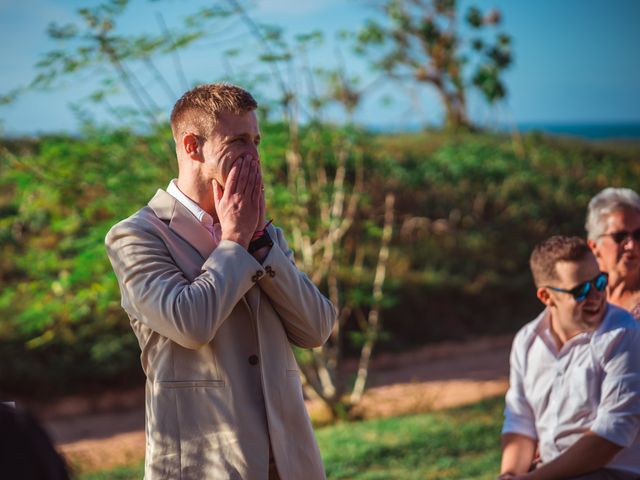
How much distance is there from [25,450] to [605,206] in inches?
118

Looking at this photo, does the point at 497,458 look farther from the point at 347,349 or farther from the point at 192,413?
the point at 347,349

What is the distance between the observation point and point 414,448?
6723 millimetres

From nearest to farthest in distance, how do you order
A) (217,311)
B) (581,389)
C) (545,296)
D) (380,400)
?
(217,311)
(581,389)
(545,296)
(380,400)

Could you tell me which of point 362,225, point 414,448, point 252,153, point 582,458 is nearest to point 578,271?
point 582,458

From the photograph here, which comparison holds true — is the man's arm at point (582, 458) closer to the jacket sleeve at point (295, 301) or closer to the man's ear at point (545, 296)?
the man's ear at point (545, 296)

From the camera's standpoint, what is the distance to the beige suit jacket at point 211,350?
2.15 m

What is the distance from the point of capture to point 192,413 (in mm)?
2195

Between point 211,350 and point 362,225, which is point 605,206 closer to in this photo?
point 211,350

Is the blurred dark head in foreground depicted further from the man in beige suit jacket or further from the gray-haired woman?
the gray-haired woman

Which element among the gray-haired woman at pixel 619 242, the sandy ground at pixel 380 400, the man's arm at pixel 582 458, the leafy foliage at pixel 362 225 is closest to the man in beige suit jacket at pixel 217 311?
the man's arm at pixel 582 458

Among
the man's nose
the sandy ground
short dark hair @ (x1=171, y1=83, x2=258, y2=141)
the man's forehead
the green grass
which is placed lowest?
the sandy ground

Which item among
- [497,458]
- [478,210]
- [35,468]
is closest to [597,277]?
[35,468]

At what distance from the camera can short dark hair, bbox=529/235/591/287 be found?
9.93ft

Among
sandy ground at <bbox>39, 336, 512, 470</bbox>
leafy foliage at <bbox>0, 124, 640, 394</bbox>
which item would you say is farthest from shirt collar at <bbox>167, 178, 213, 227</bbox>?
sandy ground at <bbox>39, 336, 512, 470</bbox>
